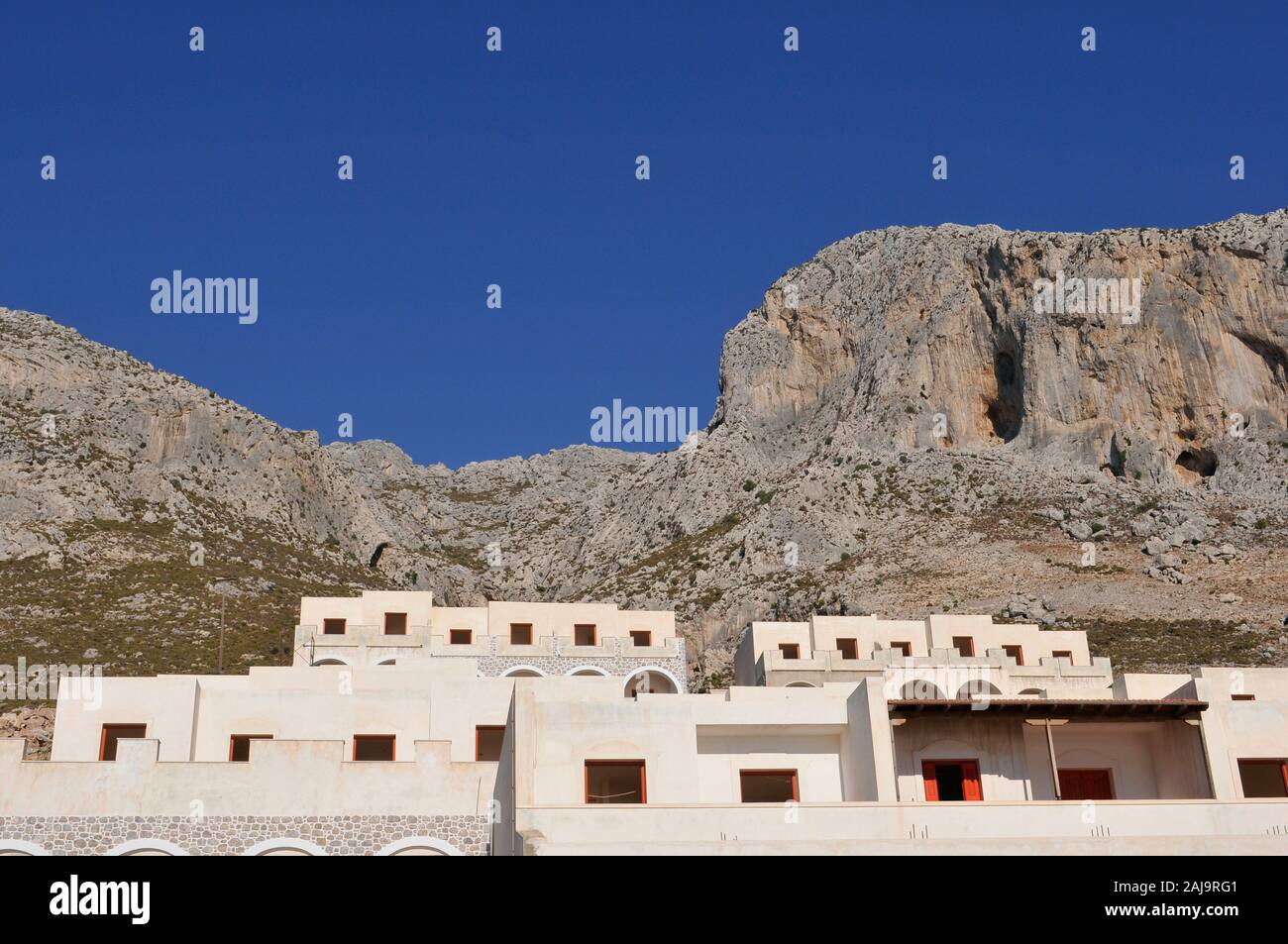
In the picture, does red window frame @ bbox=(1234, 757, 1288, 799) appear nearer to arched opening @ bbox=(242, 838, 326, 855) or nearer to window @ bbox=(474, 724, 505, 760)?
window @ bbox=(474, 724, 505, 760)

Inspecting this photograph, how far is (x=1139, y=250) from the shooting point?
106625 millimetres

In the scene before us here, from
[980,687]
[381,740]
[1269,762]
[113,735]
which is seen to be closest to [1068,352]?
[980,687]

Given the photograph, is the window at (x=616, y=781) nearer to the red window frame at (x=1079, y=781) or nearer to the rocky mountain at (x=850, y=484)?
the red window frame at (x=1079, y=781)

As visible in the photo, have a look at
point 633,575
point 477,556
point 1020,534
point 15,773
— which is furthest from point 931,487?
point 15,773

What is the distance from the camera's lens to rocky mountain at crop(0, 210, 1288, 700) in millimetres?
72750

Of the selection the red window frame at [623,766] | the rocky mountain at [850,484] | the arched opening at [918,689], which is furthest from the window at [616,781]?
the rocky mountain at [850,484]

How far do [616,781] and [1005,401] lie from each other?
90.0 meters

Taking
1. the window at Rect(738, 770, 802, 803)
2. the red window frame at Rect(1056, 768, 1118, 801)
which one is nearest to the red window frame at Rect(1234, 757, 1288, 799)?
the red window frame at Rect(1056, 768, 1118, 801)

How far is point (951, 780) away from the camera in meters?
31.1

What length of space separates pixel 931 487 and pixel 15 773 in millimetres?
78229

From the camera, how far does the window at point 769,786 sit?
29.7m

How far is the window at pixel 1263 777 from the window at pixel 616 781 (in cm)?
1499

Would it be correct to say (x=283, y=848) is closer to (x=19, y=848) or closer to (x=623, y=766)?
(x=19, y=848)
